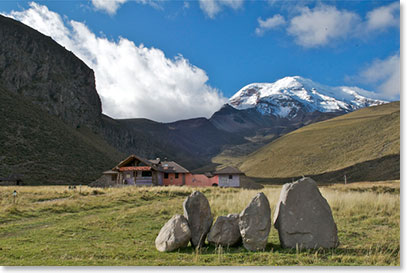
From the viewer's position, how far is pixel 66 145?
68.6 metres

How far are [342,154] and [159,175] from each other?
49492 mm

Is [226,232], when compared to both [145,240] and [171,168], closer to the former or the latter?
[145,240]

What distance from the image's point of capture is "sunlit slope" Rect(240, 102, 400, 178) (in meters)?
67.8

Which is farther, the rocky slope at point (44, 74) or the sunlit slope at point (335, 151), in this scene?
the rocky slope at point (44, 74)

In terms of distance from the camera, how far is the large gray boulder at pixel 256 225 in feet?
27.7

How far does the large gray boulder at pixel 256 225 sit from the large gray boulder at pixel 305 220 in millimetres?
533

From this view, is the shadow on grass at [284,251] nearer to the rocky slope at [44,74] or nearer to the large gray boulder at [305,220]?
the large gray boulder at [305,220]

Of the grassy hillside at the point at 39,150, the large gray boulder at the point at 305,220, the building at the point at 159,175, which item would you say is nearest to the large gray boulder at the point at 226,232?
the large gray boulder at the point at 305,220

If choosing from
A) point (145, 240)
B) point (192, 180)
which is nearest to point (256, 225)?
point (145, 240)

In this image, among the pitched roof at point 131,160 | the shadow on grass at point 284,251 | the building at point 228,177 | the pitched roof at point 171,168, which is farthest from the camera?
the building at point 228,177

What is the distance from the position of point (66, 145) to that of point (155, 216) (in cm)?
5932

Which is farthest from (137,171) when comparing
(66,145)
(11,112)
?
(11,112)

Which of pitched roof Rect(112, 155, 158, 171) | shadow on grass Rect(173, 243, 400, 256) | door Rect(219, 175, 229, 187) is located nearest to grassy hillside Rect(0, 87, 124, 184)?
pitched roof Rect(112, 155, 158, 171)

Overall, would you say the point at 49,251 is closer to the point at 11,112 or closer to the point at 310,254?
the point at 310,254
